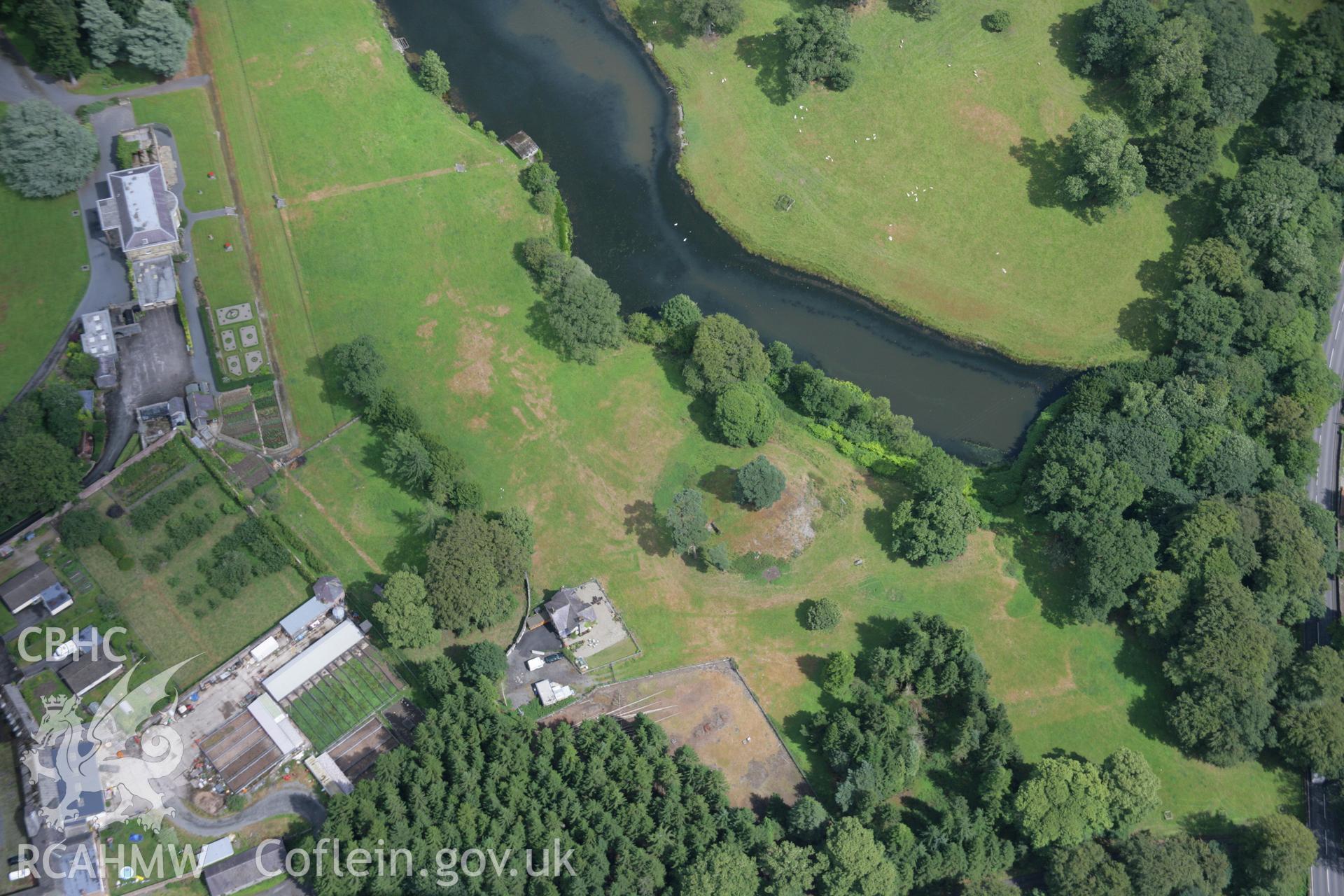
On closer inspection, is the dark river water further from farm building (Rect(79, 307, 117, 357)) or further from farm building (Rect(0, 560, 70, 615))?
farm building (Rect(0, 560, 70, 615))

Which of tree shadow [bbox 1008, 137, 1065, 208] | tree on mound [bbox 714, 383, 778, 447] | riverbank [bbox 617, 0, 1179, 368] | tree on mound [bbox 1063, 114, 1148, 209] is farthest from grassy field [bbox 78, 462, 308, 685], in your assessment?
tree on mound [bbox 1063, 114, 1148, 209]

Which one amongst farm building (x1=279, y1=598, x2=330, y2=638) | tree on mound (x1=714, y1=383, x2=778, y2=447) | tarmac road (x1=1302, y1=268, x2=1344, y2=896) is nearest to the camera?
farm building (x1=279, y1=598, x2=330, y2=638)

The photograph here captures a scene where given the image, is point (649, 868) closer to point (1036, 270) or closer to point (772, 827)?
point (772, 827)

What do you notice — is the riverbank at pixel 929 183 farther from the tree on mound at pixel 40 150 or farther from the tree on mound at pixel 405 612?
the tree on mound at pixel 40 150

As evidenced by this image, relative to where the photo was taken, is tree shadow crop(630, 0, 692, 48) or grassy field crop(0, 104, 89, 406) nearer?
grassy field crop(0, 104, 89, 406)

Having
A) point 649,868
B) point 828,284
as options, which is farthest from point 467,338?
point 649,868

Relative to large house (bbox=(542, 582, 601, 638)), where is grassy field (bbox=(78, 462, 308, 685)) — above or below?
below
